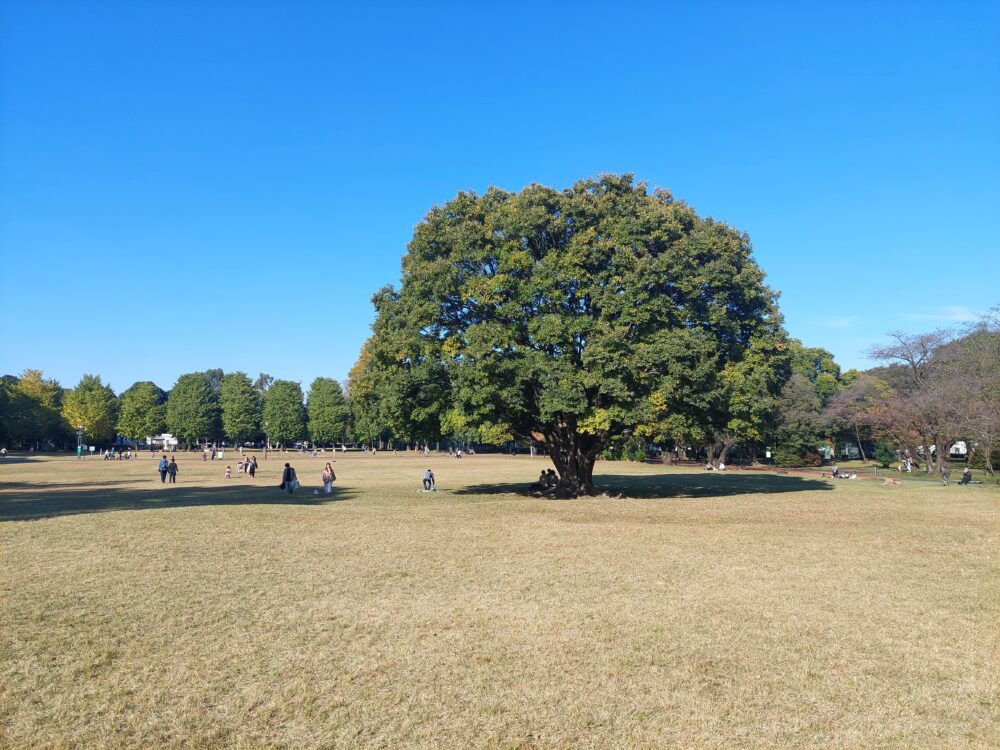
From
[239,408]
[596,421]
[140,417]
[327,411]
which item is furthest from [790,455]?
[140,417]

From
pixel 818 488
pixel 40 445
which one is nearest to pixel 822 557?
pixel 818 488

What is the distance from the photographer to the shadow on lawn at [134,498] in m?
24.3

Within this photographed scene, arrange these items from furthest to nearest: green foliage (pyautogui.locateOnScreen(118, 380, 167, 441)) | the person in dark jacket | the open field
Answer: green foliage (pyautogui.locateOnScreen(118, 380, 167, 441)) < the person in dark jacket < the open field

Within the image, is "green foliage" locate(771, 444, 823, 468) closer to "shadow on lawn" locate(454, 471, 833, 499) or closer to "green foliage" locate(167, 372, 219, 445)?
"shadow on lawn" locate(454, 471, 833, 499)

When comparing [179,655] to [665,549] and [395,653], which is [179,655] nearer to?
[395,653]

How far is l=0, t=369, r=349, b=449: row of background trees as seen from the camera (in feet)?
370

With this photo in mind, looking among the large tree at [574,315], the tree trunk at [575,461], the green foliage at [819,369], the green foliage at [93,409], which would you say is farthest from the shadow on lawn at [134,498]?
the green foliage at [93,409]

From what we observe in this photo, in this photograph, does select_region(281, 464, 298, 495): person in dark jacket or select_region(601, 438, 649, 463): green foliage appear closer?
select_region(281, 464, 298, 495): person in dark jacket

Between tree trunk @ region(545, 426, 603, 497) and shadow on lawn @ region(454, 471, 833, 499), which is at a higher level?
tree trunk @ region(545, 426, 603, 497)

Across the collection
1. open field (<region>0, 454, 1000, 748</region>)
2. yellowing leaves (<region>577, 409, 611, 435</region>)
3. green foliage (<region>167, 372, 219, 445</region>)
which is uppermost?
green foliage (<region>167, 372, 219, 445</region>)

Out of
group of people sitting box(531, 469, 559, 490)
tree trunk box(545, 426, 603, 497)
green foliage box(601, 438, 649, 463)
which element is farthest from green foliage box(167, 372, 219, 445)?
tree trunk box(545, 426, 603, 497)

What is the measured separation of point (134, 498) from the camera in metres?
29.5

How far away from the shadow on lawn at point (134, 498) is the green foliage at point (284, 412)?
8137 cm

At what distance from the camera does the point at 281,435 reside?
118 meters
